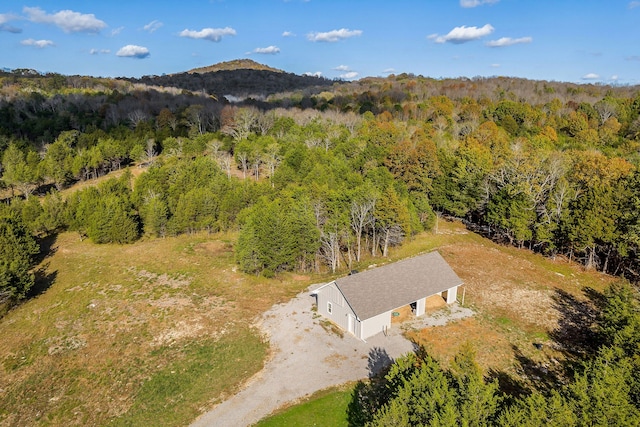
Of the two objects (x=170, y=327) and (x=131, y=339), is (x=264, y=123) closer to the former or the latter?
(x=170, y=327)

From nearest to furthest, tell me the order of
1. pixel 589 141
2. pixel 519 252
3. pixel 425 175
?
pixel 519 252
pixel 425 175
pixel 589 141

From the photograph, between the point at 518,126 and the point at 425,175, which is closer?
the point at 425,175

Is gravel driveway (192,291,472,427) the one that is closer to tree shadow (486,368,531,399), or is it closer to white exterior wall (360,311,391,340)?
white exterior wall (360,311,391,340)

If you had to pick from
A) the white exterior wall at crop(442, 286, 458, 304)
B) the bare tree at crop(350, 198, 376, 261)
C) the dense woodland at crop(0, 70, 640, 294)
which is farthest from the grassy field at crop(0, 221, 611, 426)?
the bare tree at crop(350, 198, 376, 261)

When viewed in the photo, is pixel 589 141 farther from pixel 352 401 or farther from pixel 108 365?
pixel 108 365

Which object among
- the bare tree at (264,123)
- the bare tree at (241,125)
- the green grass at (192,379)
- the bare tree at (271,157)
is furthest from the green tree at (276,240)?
the bare tree at (264,123)

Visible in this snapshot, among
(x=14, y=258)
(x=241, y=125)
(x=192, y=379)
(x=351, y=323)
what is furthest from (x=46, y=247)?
(x=241, y=125)

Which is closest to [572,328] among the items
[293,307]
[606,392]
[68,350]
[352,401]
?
[606,392]

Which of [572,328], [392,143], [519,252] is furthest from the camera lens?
[392,143]
